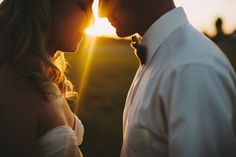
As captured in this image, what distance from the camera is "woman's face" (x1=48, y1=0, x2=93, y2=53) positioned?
111 inches

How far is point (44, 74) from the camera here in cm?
276

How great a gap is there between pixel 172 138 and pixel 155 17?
766 mm

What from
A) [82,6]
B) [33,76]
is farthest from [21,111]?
[82,6]

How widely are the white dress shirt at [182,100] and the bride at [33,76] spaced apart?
55cm

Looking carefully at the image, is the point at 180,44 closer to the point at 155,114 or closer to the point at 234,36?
the point at 155,114

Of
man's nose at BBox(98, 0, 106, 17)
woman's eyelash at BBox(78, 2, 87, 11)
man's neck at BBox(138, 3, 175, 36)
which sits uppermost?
woman's eyelash at BBox(78, 2, 87, 11)

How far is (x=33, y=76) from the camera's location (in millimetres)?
2633

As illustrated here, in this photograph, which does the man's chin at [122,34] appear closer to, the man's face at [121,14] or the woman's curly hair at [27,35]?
the man's face at [121,14]

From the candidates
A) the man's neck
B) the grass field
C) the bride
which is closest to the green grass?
the grass field

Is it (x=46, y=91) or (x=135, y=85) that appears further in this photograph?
(x=46, y=91)

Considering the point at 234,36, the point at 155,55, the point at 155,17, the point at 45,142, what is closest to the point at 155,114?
the point at 155,55

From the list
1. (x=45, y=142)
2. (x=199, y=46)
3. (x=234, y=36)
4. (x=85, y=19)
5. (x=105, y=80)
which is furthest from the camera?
(x=234, y=36)

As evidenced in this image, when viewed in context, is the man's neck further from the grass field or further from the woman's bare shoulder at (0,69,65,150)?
the grass field

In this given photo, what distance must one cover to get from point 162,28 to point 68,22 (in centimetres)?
77
